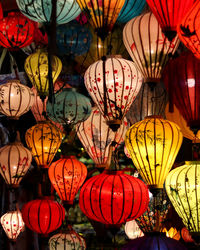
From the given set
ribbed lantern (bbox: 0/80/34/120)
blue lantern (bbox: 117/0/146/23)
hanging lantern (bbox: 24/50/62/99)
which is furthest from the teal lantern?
blue lantern (bbox: 117/0/146/23)

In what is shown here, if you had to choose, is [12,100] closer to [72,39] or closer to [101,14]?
[72,39]

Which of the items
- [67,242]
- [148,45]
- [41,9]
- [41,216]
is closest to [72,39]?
[41,9]

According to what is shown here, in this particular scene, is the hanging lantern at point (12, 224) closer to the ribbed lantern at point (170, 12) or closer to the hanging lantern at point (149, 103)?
the hanging lantern at point (149, 103)

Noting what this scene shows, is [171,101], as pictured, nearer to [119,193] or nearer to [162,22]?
[162,22]

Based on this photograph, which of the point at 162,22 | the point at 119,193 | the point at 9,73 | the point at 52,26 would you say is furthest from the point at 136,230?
the point at 9,73

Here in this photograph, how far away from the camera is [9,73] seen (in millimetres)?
5617

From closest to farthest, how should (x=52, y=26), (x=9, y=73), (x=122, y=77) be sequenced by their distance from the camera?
(x=52, y=26)
(x=122, y=77)
(x=9, y=73)

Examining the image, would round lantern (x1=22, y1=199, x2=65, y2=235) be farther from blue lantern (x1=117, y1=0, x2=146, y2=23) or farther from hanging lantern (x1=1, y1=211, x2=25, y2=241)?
blue lantern (x1=117, y1=0, x2=146, y2=23)

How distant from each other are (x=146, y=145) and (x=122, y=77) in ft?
1.28

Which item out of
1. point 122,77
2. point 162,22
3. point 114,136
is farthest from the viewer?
point 114,136

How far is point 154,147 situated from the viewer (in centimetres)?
214

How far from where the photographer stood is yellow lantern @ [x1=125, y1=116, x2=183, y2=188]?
214 cm

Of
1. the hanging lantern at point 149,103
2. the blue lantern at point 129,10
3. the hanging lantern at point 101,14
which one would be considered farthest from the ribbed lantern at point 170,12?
the hanging lantern at point 149,103

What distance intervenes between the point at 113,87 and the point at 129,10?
380mm
